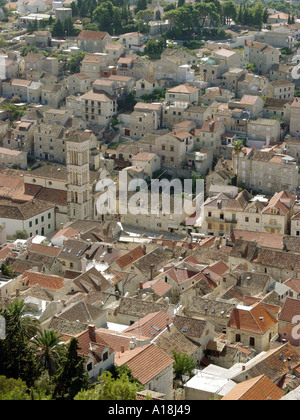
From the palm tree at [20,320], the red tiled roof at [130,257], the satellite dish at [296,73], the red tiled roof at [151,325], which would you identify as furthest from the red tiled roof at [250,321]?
the satellite dish at [296,73]

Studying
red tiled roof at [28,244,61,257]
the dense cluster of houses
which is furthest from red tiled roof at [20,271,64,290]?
red tiled roof at [28,244,61,257]

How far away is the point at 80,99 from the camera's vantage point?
8162 centimetres

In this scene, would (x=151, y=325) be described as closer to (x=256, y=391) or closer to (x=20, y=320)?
(x=20, y=320)

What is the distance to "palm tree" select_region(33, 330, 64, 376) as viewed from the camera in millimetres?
36500

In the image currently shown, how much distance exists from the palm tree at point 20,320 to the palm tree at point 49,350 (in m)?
1.17

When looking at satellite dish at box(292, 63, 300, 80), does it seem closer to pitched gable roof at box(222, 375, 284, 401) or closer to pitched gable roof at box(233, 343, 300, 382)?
pitched gable roof at box(233, 343, 300, 382)

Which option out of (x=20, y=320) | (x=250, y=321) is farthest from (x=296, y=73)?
(x=20, y=320)

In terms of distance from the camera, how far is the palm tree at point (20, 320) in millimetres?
36938

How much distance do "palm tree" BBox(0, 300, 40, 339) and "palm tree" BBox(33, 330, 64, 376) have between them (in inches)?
46.0

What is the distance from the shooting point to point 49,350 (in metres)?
36.8

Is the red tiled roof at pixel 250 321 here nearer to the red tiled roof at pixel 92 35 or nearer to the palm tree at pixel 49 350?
the palm tree at pixel 49 350

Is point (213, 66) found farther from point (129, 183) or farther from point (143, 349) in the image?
point (143, 349)
